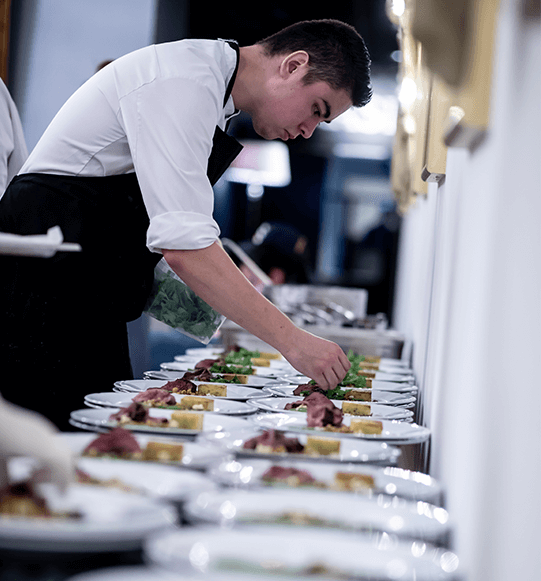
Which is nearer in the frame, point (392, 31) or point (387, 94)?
point (392, 31)

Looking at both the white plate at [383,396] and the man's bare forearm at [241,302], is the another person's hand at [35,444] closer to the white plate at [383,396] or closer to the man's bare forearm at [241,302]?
the man's bare forearm at [241,302]

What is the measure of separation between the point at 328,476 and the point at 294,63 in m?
1.05

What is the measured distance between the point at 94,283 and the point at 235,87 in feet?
1.89

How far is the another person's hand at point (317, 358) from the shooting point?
1.49 metres

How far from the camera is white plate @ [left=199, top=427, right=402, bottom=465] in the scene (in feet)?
3.35

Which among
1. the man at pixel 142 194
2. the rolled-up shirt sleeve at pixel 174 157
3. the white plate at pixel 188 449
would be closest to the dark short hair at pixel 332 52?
the man at pixel 142 194

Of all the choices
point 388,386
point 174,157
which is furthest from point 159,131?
point 388,386

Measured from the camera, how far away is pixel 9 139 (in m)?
2.27

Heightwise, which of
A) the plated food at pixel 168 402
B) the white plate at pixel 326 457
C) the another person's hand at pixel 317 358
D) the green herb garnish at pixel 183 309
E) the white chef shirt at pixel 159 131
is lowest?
the plated food at pixel 168 402

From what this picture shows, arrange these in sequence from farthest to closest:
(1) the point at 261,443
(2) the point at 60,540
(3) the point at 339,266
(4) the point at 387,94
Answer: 1. (3) the point at 339,266
2. (4) the point at 387,94
3. (1) the point at 261,443
4. (2) the point at 60,540

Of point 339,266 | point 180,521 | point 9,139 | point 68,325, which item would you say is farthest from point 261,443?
point 339,266

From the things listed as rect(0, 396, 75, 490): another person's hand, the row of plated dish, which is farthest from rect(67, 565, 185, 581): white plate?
rect(0, 396, 75, 490): another person's hand

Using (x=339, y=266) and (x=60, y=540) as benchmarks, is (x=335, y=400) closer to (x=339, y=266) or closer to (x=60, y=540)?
(x=60, y=540)

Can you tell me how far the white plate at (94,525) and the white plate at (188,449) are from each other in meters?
0.15
